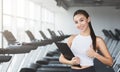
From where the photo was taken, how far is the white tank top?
2.26 m

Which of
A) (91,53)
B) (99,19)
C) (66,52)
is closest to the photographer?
(91,53)

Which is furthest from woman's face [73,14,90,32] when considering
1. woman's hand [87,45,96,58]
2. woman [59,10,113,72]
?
woman's hand [87,45,96,58]

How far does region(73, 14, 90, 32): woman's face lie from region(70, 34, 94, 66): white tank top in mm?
87

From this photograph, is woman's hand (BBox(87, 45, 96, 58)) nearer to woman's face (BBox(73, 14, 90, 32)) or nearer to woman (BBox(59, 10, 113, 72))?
woman (BBox(59, 10, 113, 72))

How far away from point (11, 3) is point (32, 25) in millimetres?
4603

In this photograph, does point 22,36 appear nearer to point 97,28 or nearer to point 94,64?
point 94,64

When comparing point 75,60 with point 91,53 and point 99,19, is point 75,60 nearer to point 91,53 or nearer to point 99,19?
point 91,53

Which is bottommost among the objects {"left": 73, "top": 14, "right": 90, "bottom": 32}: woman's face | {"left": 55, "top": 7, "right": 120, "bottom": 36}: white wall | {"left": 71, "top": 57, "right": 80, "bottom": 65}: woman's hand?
{"left": 55, "top": 7, "right": 120, "bottom": 36}: white wall

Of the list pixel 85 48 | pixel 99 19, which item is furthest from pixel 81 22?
pixel 99 19

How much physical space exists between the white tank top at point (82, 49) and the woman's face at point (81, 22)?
87 mm

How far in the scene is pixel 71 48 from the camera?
7.58 feet

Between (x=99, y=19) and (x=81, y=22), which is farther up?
(x=81, y=22)

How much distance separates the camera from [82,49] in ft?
7.42

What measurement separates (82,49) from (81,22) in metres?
0.21
